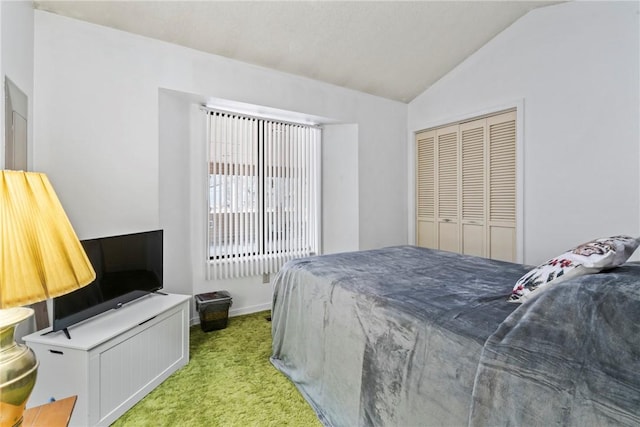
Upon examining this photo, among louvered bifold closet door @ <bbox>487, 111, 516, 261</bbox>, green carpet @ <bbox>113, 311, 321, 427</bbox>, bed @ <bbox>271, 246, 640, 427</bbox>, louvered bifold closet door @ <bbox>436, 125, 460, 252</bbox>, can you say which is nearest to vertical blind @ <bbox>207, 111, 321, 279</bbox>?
green carpet @ <bbox>113, 311, 321, 427</bbox>

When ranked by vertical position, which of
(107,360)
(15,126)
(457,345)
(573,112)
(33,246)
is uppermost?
(573,112)

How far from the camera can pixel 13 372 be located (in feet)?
2.62

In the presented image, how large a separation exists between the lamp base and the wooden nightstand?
209 mm

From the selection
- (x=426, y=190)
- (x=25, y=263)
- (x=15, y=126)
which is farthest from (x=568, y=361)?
(x=426, y=190)

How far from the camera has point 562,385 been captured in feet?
2.64

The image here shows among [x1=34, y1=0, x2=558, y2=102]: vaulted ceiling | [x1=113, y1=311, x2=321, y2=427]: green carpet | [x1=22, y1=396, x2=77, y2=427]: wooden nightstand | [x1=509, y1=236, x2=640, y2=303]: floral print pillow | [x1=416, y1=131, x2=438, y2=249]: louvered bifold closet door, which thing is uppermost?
[x1=34, y1=0, x2=558, y2=102]: vaulted ceiling

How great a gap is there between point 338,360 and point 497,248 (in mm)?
2559

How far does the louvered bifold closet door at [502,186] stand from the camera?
3176 mm

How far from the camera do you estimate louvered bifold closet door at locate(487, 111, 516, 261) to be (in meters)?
3.18

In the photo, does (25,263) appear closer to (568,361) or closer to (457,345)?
(457,345)

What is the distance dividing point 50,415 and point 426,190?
4042mm

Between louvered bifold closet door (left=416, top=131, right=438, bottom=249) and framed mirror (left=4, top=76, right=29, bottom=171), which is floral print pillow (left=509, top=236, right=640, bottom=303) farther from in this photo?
louvered bifold closet door (left=416, top=131, right=438, bottom=249)

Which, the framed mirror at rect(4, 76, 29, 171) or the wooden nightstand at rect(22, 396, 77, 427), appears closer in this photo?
the wooden nightstand at rect(22, 396, 77, 427)

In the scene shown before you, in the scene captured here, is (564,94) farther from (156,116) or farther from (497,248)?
(156,116)
